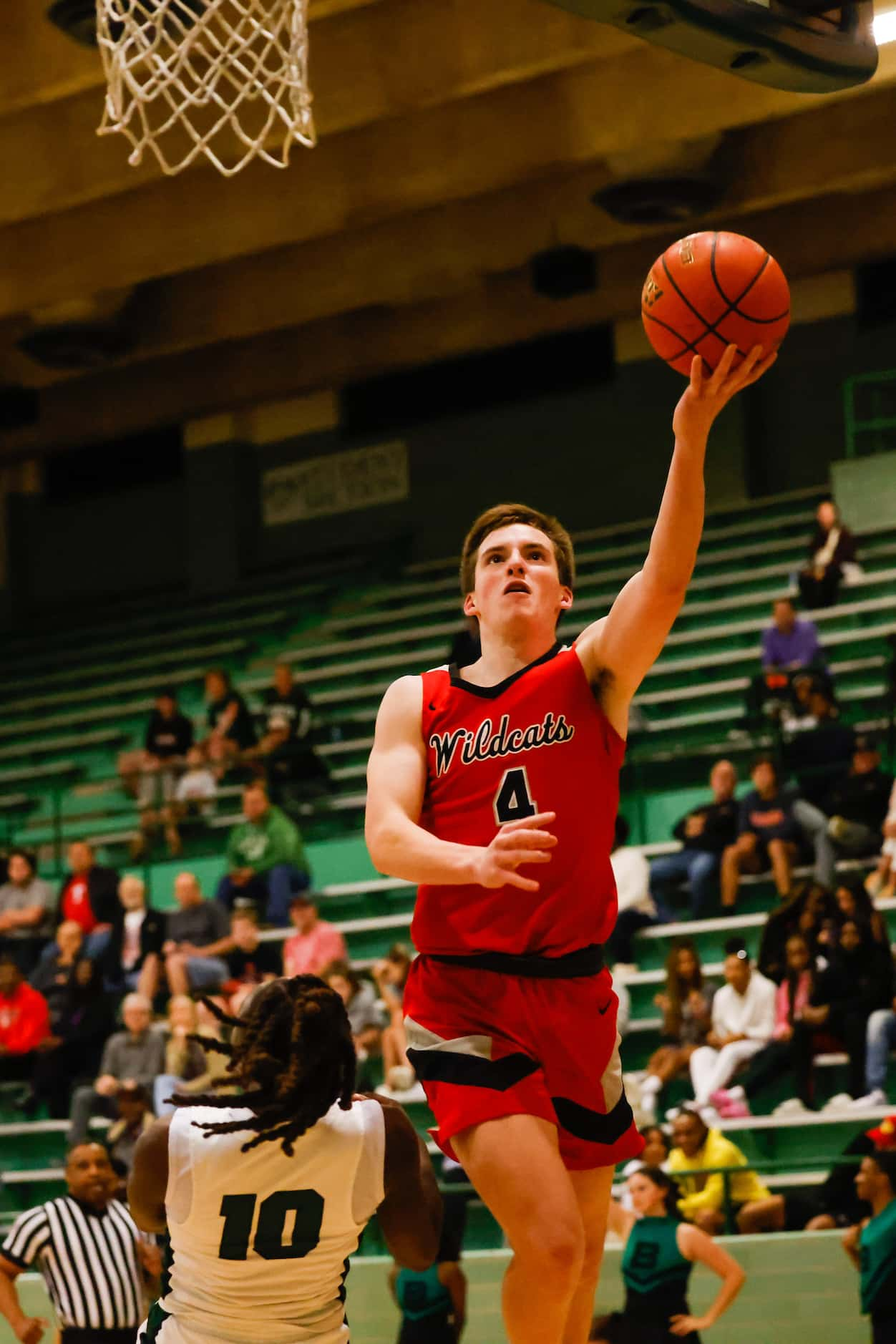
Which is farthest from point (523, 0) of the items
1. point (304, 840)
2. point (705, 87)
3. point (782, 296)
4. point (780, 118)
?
point (782, 296)

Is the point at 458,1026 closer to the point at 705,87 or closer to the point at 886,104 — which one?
the point at 705,87

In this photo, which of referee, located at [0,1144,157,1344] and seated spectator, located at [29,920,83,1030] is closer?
referee, located at [0,1144,157,1344]

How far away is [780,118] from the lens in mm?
16391

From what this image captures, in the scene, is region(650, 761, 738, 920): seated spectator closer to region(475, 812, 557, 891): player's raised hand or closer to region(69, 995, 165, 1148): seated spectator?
region(69, 995, 165, 1148): seated spectator

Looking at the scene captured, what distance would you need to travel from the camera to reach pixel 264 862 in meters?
14.9

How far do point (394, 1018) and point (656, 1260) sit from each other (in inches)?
166

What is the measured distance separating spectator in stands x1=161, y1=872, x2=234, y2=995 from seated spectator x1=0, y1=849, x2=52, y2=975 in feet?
4.50

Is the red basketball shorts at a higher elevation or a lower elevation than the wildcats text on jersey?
lower

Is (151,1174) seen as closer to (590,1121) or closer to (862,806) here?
(590,1121)

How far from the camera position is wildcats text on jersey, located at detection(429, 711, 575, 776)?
180 inches

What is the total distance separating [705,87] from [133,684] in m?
9.04

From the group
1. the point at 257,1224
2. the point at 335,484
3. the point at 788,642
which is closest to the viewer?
the point at 257,1224

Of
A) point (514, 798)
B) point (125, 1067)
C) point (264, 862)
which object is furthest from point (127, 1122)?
point (514, 798)

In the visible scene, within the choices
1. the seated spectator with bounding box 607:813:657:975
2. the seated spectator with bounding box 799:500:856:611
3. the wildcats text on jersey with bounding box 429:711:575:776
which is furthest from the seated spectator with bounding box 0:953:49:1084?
the wildcats text on jersey with bounding box 429:711:575:776
